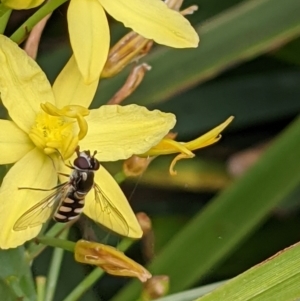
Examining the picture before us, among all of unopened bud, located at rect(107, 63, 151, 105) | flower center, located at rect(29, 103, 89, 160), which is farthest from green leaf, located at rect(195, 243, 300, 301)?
unopened bud, located at rect(107, 63, 151, 105)

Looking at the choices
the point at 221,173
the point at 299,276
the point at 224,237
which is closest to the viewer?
the point at 299,276

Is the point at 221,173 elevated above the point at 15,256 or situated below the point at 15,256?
below

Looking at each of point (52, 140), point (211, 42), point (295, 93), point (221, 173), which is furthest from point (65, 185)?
point (295, 93)

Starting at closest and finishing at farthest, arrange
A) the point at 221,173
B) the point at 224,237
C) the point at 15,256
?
the point at 15,256, the point at 224,237, the point at 221,173

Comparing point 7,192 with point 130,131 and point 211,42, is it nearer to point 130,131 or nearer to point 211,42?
point 130,131

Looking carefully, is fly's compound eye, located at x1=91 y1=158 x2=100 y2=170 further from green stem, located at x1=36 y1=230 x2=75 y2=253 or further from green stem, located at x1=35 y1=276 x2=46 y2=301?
green stem, located at x1=35 y1=276 x2=46 y2=301

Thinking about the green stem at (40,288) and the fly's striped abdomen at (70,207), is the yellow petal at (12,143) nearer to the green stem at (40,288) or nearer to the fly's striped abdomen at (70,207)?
the fly's striped abdomen at (70,207)
